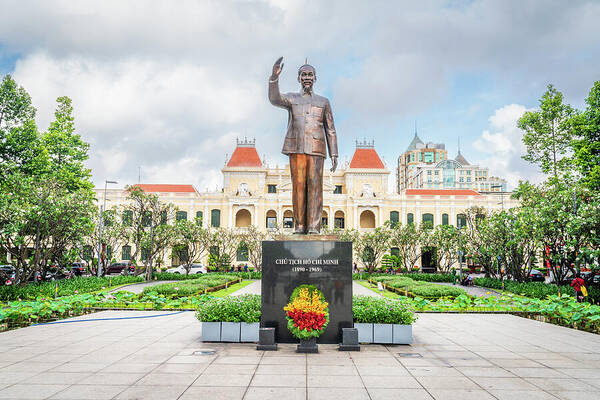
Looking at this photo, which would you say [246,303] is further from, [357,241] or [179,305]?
[357,241]

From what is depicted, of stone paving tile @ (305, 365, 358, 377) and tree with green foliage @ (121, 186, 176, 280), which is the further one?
tree with green foliage @ (121, 186, 176, 280)

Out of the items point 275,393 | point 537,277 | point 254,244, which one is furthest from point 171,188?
point 275,393

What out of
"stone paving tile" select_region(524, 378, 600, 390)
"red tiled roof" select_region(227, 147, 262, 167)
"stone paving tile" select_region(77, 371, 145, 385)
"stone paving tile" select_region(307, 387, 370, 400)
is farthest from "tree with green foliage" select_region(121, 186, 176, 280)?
"stone paving tile" select_region(524, 378, 600, 390)

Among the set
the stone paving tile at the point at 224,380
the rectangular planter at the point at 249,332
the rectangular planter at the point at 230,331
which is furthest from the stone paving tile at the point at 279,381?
the rectangular planter at the point at 230,331

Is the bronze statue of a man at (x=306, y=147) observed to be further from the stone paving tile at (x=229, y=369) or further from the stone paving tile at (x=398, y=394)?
the stone paving tile at (x=398, y=394)

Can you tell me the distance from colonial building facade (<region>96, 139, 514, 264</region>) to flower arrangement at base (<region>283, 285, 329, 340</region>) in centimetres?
4093

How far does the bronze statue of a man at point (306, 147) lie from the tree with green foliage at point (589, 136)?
19.0 metres

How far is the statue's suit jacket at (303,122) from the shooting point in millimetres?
8430

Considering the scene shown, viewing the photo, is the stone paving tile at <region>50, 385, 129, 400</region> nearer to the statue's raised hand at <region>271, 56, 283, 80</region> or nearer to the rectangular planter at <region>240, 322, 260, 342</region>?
the rectangular planter at <region>240, 322, 260, 342</region>

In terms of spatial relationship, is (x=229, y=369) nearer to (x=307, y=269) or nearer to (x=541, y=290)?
(x=307, y=269)

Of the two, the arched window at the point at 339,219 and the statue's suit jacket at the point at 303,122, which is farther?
the arched window at the point at 339,219

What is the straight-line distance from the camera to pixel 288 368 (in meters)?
6.21

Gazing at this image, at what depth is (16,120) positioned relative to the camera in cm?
2533

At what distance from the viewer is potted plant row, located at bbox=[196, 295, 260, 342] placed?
8031 millimetres
